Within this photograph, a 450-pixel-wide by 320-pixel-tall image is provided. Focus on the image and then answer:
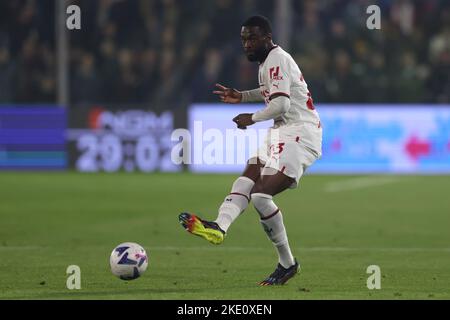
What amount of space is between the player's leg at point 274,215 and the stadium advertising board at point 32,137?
13.9 meters

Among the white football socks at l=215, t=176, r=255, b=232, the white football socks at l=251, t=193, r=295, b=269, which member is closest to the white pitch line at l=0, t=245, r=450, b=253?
the white football socks at l=251, t=193, r=295, b=269

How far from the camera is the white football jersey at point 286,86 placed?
8531mm

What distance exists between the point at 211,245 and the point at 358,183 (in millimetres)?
8585

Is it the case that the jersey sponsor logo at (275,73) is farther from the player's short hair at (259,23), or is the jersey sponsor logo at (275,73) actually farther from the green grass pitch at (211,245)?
the green grass pitch at (211,245)

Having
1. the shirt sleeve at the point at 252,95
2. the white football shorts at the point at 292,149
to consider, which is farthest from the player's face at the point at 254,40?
the white football shorts at the point at 292,149

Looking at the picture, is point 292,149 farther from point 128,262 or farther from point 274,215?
point 128,262

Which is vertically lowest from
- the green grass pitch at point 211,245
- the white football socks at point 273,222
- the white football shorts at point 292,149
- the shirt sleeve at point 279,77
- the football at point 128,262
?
the green grass pitch at point 211,245

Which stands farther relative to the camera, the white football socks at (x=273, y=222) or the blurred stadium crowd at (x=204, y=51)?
the blurred stadium crowd at (x=204, y=51)

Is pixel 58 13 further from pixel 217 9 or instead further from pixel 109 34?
pixel 217 9

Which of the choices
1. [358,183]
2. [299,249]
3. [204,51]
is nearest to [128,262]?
[299,249]

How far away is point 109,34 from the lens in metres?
23.0

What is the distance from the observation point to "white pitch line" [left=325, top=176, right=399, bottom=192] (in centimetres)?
1893

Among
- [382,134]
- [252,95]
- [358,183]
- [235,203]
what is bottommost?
[358,183]

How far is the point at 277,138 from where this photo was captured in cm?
880
